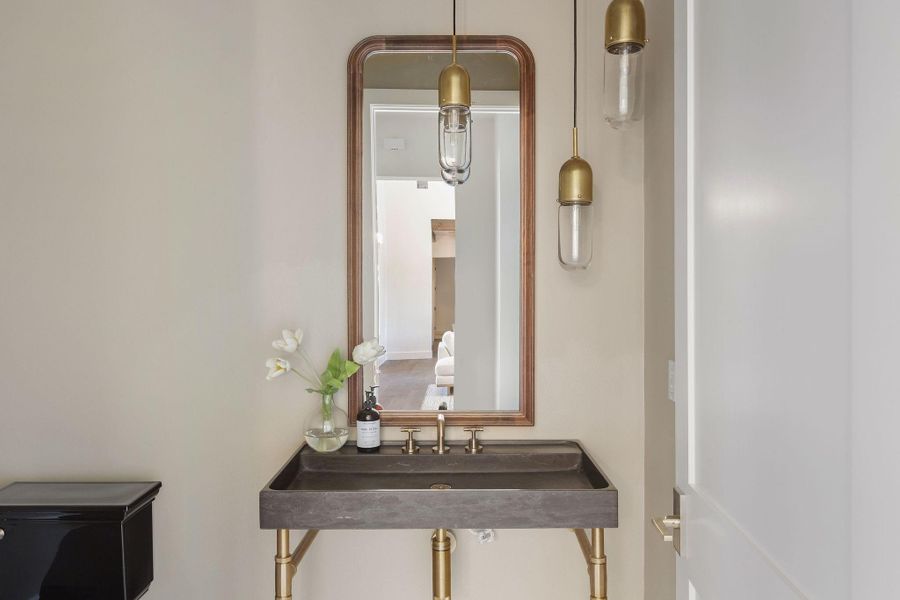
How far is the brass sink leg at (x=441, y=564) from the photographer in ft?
4.97

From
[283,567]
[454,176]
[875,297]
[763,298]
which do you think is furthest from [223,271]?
[875,297]

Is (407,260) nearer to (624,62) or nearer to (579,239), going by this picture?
(579,239)

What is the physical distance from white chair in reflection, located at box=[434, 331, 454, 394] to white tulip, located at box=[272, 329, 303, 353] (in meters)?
0.43

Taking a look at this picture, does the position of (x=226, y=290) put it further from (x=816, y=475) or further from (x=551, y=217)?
(x=816, y=475)

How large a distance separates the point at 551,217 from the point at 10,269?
171 cm

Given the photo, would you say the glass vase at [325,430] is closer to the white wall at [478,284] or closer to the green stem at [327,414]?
the green stem at [327,414]

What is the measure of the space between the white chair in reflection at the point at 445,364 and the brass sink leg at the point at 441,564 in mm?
433

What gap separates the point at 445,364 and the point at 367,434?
324 millimetres

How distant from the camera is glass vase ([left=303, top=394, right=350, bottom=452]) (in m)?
1.58

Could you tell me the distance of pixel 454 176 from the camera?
1.58 m

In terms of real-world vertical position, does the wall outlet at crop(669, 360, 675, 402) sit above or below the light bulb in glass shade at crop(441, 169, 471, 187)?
below

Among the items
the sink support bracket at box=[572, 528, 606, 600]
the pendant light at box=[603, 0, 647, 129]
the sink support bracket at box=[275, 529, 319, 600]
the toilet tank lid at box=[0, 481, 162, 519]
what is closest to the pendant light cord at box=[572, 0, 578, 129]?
the pendant light at box=[603, 0, 647, 129]

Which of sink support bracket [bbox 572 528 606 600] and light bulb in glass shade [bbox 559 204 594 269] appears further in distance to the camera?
light bulb in glass shade [bbox 559 204 594 269]

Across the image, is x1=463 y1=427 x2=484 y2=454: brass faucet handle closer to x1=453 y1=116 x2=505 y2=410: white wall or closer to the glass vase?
x1=453 y1=116 x2=505 y2=410: white wall
